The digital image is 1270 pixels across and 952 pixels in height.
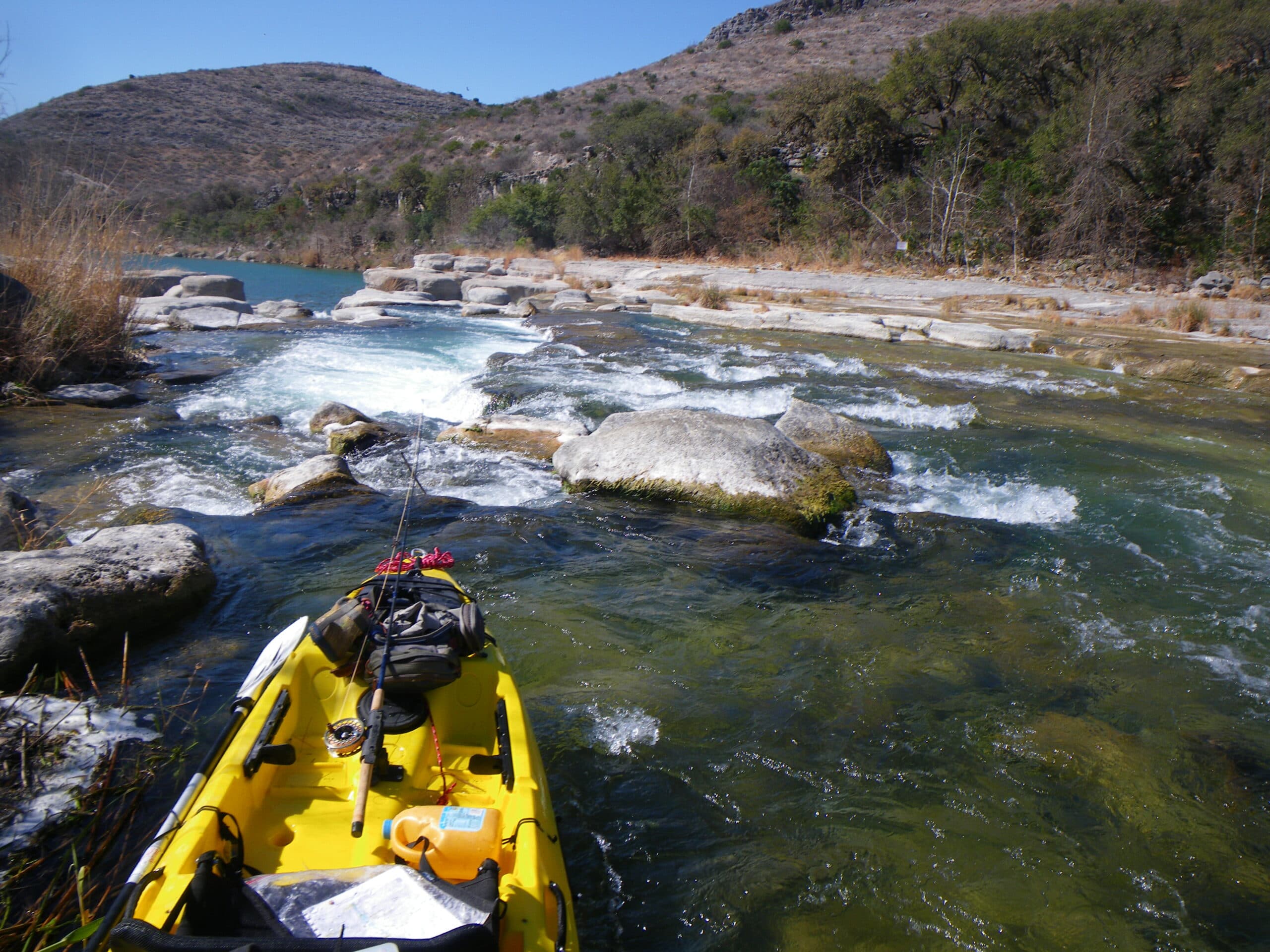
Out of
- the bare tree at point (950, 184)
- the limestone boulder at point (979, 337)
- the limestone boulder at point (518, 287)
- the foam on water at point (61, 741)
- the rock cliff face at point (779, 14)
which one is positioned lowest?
the foam on water at point (61, 741)

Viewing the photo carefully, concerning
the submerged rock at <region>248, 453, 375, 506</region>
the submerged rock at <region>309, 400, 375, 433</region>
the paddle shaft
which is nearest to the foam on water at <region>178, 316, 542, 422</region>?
the submerged rock at <region>309, 400, 375, 433</region>

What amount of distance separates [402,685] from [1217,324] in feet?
56.5

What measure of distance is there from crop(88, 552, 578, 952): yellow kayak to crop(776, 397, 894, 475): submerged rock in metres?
4.67

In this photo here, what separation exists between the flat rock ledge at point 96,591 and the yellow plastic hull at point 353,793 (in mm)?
1557

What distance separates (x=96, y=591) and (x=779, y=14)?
228 feet

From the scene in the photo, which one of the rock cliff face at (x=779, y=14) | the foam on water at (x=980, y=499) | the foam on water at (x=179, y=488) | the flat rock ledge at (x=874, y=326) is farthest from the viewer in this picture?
the rock cliff face at (x=779, y=14)

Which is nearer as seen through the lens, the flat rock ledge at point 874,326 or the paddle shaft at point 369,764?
the paddle shaft at point 369,764

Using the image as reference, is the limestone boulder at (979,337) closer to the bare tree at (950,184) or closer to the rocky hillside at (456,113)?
the bare tree at (950,184)

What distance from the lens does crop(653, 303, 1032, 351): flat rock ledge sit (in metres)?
13.7

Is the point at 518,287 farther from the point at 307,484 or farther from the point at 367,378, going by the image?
the point at 307,484

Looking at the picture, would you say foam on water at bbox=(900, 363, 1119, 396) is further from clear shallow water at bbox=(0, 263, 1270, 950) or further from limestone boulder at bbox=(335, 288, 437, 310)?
limestone boulder at bbox=(335, 288, 437, 310)

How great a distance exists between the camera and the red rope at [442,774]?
2.53 meters

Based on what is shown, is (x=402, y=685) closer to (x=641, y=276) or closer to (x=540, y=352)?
(x=540, y=352)

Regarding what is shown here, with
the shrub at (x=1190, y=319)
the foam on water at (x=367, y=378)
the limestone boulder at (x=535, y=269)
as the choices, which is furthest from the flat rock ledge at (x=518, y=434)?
the limestone boulder at (x=535, y=269)
